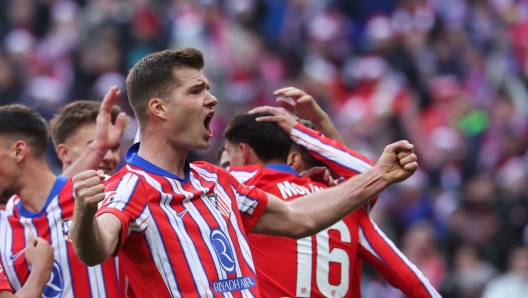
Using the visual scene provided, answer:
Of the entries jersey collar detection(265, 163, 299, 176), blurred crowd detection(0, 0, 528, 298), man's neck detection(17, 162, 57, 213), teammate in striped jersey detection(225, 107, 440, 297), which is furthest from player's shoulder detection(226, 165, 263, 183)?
blurred crowd detection(0, 0, 528, 298)

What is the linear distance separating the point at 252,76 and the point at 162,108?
9446mm

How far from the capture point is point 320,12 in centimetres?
1505

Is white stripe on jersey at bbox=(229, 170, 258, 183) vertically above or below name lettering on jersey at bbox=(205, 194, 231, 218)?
below

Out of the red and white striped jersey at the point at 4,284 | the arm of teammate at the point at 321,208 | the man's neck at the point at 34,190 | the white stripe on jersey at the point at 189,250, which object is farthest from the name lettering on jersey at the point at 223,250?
the man's neck at the point at 34,190

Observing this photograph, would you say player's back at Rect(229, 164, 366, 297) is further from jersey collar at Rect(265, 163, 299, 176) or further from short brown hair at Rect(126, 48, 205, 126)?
short brown hair at Rect(126, 48, 205, 126)

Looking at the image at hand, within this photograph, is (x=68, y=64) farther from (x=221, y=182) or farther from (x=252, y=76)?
(x=221, y=182)

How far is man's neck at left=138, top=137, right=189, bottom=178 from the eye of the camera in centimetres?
407

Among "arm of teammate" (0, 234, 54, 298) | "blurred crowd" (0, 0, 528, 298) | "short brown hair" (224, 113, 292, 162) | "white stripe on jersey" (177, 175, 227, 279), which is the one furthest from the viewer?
"blurred crowd" (0, 0, 528, 298)

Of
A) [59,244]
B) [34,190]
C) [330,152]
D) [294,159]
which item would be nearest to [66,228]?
[59,244]

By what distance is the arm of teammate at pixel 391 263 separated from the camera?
545 centimetres

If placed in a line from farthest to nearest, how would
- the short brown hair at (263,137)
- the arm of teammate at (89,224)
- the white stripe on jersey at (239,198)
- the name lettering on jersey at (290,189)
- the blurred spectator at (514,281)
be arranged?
the blurred spectator at (514,281), the short brown hair at (263,137), the name lettering on jersey at (290,189), the white stripe on jersey at (239,198), the arm of teammate at (89,224)

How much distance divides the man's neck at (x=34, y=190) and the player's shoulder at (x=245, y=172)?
104 cm

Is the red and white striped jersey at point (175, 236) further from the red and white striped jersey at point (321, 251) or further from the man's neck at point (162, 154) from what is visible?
the red and white striped jersey at point (321, 251)

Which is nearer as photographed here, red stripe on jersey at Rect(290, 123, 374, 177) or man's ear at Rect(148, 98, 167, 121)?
man's ear at Rect(148, 98, 167, 121)
